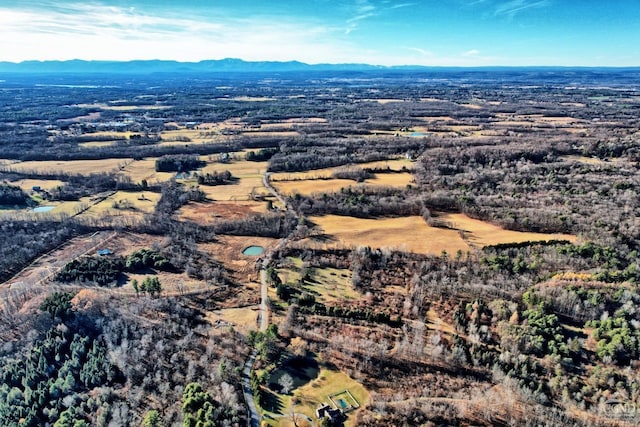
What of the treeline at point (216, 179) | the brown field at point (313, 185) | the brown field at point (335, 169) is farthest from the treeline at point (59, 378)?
the brown field at point (335, 169)

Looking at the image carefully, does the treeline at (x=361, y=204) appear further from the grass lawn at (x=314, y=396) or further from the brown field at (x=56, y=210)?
the brown field at (x=56, y=210)

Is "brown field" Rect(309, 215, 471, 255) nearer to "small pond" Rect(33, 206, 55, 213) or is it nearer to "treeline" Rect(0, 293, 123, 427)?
"treeline" Rect(0, 293, 123, 427)

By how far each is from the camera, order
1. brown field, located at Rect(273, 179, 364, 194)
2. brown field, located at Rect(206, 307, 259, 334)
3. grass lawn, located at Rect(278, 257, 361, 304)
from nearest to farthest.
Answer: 1. brown field, located at Rect(206, 307, 259, 334)
2. grass lawn, located at Rect(278, 257, 361, 304)
3. brown field, located at Rect(273, 179, 364, 194)

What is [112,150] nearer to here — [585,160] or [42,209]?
[42,209]

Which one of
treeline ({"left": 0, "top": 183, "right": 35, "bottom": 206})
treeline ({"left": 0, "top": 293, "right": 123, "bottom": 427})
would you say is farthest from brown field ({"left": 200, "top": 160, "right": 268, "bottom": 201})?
treeline ({"left": 0, "top": 293, "right": 123, "bottom": 427})

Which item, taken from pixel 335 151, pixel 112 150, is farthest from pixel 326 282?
pixel 112 150

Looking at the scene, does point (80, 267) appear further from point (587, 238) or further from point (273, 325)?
point (587, 238)

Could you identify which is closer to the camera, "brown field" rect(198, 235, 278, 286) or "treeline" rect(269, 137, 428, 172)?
"brown field" rect(198, 235, 278, 286)
